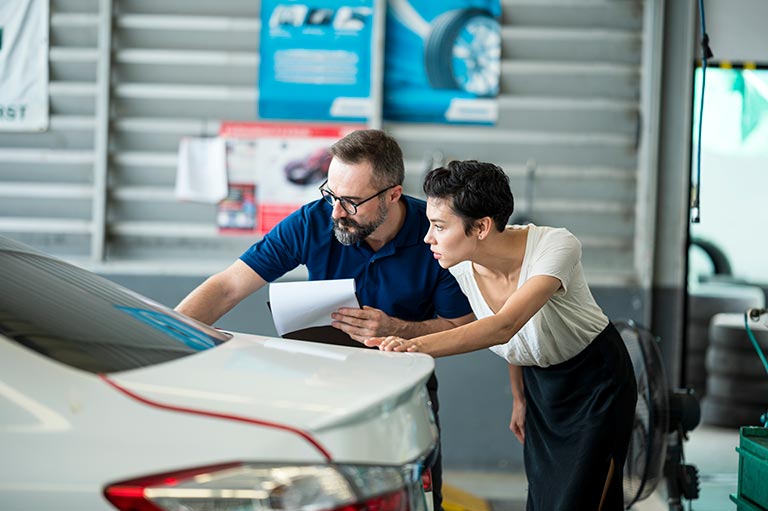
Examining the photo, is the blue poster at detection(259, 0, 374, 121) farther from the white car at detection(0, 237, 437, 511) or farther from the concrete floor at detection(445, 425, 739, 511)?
the white car at detection(0, 237, 437, 511)

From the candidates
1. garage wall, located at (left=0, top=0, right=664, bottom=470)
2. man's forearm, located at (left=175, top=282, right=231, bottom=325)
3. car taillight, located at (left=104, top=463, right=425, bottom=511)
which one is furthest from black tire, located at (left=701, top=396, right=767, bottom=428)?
car taillight, located at (left=104, top=463, right=425, bottom=511)

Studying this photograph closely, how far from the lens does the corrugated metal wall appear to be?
5.38 m

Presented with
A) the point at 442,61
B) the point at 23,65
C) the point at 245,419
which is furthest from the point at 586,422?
the point at 23,65

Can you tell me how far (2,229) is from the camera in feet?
17.8

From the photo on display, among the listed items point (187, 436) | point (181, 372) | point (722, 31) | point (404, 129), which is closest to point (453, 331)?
point (181, 372)

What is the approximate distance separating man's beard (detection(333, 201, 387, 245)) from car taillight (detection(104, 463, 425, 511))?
4.63 ft

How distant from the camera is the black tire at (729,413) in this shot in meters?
5.98

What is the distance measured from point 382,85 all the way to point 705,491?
2.95 meters

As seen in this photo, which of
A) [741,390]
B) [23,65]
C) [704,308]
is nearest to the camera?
[23,65]

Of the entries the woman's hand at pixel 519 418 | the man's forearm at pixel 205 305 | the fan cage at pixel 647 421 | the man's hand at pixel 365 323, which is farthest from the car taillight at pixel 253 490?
the fan cage at pixel 647 421

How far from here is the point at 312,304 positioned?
9.46 feet

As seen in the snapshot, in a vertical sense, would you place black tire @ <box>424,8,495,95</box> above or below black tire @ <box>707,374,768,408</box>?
above

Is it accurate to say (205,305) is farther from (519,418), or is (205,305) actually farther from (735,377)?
(735,377)

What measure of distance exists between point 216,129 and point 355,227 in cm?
273
